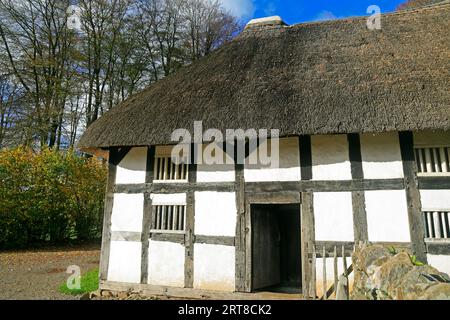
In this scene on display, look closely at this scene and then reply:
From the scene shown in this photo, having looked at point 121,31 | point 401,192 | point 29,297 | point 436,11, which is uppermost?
point 121,31

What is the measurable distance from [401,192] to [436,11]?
558 centimetres

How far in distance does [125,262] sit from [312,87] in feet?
18.6

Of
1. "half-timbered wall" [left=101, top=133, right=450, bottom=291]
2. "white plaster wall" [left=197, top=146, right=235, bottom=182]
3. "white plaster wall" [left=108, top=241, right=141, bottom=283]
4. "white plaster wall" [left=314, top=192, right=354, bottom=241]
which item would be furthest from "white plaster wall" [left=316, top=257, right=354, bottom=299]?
"white plaster wall" [left=108, top=241, right=141, bottom=283]

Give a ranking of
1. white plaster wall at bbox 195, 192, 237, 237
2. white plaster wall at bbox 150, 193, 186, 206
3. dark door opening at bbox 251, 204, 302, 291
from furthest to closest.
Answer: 1. white plaster wall at bbox 150, 193, 186, 206
2. dark door opening at bbox 251, 204, 302, 291
3. white plaster wall at bbox 195, 192, 237, 237

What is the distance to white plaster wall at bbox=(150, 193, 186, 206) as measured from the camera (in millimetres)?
6977

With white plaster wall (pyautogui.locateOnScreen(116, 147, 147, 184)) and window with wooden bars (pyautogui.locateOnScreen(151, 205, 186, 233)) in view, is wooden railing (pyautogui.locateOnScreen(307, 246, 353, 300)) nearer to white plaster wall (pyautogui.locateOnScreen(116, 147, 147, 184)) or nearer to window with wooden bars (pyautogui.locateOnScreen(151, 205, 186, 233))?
window with wooden bars (pyautogui.locateOnScreen(151, 205, 186, 233))

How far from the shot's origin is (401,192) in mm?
5867

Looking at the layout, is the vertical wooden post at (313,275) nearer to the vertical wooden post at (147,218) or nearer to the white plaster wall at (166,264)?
the white plaster wall at (166,264)

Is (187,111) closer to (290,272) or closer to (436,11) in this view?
(290,272)

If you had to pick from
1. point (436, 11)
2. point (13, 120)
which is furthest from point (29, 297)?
point (13, 120)

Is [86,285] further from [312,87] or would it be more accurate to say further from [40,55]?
[40,55]

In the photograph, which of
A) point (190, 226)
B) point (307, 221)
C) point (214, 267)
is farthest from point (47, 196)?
point (307, 221)

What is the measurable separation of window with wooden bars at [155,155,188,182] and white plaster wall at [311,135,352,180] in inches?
113

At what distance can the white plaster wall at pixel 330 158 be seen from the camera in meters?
6.23
